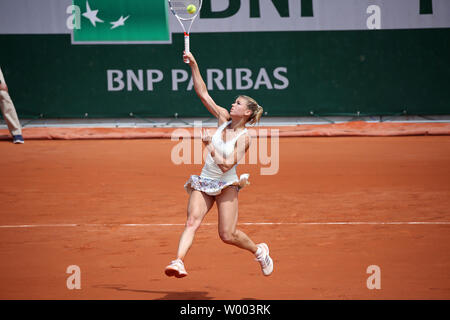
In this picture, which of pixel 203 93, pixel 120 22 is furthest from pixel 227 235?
pixel 120 22

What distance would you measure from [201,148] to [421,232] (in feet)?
23.5

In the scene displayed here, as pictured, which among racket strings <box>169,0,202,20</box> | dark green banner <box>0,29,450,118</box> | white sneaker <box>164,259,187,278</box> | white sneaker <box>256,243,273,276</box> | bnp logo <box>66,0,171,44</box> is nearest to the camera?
white sneaker <box>164,259,187,278</box>

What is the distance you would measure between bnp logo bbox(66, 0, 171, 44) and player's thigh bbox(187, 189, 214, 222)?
36.9 ft

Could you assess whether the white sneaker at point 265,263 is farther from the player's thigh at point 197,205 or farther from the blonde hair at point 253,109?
the blonde hair at point 253,109

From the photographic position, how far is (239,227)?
753 cm

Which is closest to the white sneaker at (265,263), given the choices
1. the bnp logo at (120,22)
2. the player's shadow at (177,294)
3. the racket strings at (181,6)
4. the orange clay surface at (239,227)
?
the orange clay surface at (239,227)

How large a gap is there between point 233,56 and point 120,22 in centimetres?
279

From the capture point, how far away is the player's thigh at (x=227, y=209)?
5270mm

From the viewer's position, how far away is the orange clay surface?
18.1 ft

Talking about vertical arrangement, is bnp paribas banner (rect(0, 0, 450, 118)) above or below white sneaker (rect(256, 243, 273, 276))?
above

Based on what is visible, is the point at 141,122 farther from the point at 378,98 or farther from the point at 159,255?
the point at 159,255

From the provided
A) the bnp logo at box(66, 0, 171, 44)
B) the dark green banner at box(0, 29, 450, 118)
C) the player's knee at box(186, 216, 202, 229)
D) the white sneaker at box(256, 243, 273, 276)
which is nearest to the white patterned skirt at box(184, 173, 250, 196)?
the player's knee at box(186, 216, 202, 229)

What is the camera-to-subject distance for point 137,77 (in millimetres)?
16156

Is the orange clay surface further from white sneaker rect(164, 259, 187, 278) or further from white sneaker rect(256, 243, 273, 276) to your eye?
white sneaker rect(164, 259, 187, 278)
